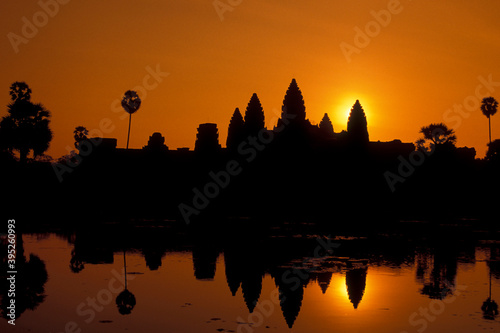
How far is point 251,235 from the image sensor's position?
4069 centimetres

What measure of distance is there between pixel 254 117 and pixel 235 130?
6961 millimetres

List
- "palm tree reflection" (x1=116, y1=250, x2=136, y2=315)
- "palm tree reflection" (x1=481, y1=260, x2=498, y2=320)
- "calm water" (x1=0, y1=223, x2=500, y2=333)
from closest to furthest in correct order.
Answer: "calm water" (x1=0, y1=223, x2=500, y2=333) → "palm tree reflection" (x1=481, y1=260, x2=498, y2=320) → "palm tree reflection" (x1=116, y1=250, x2=136, y2=315)

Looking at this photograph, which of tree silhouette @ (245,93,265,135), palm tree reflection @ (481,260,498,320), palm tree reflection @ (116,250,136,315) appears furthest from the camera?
tree silhouette @ (245,93,265,135)

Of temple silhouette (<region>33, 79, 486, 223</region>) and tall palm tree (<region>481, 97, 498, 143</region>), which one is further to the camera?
tall palm tree (<region>481, 97, 498, 143</region>)

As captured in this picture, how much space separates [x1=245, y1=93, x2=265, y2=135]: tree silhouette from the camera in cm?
8806

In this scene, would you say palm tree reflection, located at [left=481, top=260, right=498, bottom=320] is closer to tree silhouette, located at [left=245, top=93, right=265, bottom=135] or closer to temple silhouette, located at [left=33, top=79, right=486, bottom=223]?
temple silhouette, located at [left=33, top=79, right=486, bottom=223]

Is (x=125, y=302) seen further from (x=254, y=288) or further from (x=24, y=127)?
(x=24, y=127)

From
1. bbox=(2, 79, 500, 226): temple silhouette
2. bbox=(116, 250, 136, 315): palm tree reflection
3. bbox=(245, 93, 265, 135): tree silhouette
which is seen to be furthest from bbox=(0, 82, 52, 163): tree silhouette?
bbox=(116, 250, 136, 315): palm tree reflection

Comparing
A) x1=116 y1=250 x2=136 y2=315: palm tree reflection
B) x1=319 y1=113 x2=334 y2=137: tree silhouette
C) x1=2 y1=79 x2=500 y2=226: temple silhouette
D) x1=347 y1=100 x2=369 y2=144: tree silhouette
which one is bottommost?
x1=116 y1=250 x2=136 y2=315: palm tree reflection

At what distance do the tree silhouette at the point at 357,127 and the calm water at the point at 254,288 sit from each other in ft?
157

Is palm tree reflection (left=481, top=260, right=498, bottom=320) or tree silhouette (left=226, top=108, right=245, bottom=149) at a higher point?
tree silhouette (left=226, top=108, right=245, bottom=149)

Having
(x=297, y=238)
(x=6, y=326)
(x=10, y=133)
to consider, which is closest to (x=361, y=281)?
(x=6, y=326)

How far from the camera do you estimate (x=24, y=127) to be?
74.3 meters

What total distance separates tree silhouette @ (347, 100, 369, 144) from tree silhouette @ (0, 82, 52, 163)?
34866 millimetres
